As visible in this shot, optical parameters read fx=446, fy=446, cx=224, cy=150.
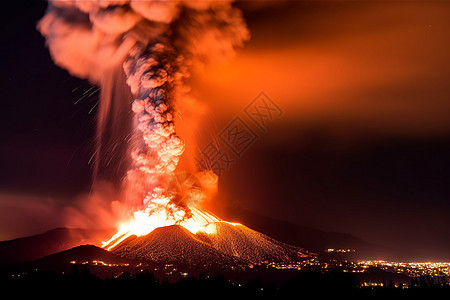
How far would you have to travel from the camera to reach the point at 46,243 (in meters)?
82.4

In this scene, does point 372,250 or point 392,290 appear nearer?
point 392,290

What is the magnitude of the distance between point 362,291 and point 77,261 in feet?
122

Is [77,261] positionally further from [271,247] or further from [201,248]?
[271,247]

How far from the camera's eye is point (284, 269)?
71.7 m

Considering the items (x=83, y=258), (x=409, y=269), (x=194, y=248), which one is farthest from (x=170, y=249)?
(x=409, y=269)

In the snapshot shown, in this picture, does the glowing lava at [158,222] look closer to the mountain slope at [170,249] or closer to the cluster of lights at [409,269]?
the mountain slope at [170,249]

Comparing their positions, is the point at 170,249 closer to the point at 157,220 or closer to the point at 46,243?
the point at 157,220

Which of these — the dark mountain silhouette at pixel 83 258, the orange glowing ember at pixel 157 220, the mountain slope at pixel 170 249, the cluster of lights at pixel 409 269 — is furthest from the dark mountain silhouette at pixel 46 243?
the cluster of lights at pixel 409 269

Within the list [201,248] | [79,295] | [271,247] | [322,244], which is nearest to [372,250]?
[322,244]

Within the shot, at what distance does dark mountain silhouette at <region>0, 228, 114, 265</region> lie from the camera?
76250mm

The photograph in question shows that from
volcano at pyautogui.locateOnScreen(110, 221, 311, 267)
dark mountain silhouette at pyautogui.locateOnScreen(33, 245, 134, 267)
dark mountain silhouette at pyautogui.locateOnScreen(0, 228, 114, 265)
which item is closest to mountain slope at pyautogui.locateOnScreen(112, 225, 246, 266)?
volcano at pyautogui.locateOnScreen(110, 221, 311, 267)

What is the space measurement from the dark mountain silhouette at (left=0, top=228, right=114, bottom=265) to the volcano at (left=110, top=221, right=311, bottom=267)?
15.6m

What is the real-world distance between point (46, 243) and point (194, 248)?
32863 millimetres

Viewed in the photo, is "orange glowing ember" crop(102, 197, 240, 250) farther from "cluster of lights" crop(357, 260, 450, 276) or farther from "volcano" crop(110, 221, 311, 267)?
"cluster of lights" crop(357, 260, 450, 276)
